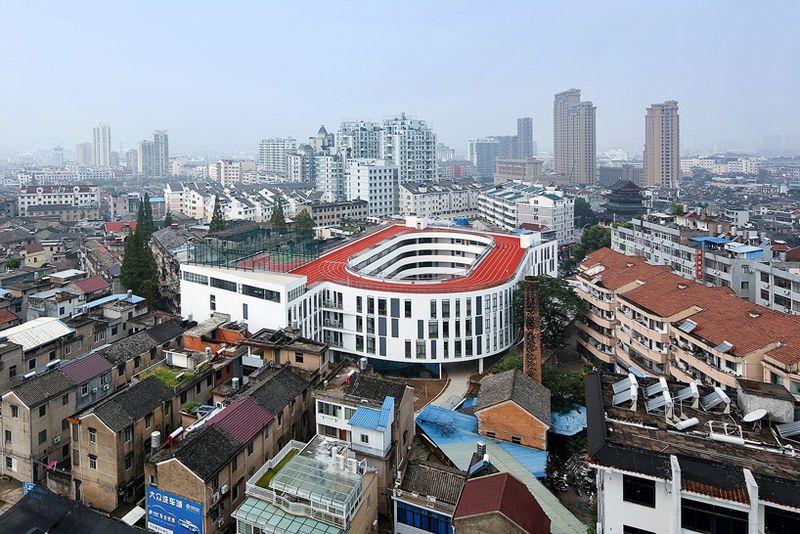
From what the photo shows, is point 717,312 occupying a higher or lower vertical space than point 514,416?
higher

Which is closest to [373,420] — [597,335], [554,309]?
[554,309]

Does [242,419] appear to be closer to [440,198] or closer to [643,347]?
[643,347]

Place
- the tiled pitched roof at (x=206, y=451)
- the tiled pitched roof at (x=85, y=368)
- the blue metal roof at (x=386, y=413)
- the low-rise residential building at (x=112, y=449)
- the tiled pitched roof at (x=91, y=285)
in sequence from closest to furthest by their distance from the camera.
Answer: the tiled pitched roof at (x=206, y=451) < the blue metal roof at (x=386, y=413) < the low-rise residential building at (x=112, y=449) < the tiled pitched roof at (x=85, y=368) < the tiled pitched roof at (x=91, y=285)

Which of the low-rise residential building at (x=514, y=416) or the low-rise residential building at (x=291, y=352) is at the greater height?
the low-rise residential building at (x=291, y=352)

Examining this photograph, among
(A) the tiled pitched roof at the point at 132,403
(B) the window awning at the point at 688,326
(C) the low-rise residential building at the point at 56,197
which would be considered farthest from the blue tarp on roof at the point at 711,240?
(C) the low-rise residential building at the point at 56,197

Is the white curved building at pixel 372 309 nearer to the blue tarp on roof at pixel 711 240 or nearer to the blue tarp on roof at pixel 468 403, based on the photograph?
the blue tarp on roof at pixel 468 403
